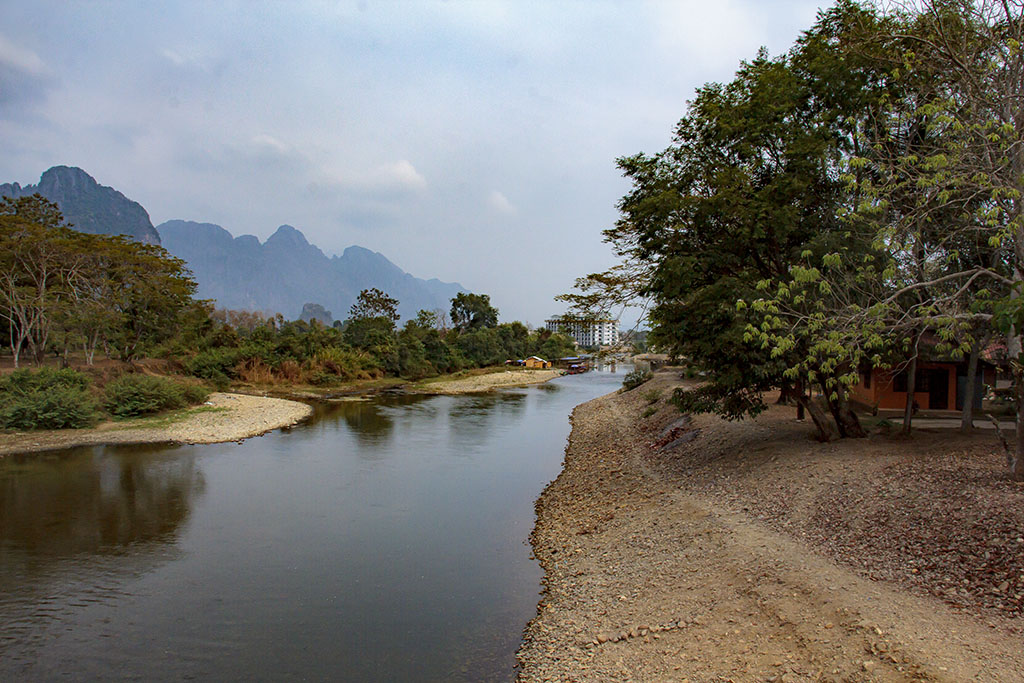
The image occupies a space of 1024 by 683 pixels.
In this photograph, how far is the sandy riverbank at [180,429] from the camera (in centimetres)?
2131

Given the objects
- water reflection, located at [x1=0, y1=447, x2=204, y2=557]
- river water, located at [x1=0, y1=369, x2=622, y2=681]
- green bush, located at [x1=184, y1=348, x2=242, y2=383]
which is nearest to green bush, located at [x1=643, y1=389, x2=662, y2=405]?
river water, located at [x1=0, y1=369, x2=622, y2=681]

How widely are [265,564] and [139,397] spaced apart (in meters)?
20.2

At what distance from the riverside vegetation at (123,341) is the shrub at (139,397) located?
5 cm

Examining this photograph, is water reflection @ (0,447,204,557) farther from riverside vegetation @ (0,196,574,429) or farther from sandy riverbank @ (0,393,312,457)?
riverside vegetation @ (0,196,574,429)

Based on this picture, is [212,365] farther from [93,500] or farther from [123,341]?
[93,500]

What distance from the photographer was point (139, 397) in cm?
2666

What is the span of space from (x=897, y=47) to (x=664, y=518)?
998cm

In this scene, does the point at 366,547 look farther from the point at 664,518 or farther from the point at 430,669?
the point at 664,518

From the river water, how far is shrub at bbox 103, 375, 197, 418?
5.50m

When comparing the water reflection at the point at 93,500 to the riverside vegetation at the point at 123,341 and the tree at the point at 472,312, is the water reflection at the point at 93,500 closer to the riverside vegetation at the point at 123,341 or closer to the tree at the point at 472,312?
the riverside vegetation at the point at 123,341

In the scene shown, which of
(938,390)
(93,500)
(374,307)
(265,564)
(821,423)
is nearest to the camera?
(265,564)

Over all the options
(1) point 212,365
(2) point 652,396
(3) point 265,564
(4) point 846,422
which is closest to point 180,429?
(3) point 265,564

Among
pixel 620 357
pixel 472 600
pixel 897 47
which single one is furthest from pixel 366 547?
→ pixel 897 47

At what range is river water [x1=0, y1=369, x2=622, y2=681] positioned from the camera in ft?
25.3
